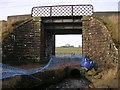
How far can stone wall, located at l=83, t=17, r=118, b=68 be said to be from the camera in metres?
23.8

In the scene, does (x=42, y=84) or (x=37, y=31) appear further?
(x=37, y=31)

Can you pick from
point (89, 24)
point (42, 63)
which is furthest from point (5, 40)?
point (89, 24)

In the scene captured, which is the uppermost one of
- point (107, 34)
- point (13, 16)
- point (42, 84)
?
point (13, 16)

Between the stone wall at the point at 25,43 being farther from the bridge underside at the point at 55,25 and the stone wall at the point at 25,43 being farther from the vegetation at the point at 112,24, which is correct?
the vegetation at the point at 112,24

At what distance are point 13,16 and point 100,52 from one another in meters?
12.6

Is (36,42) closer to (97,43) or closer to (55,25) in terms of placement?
(55,25)

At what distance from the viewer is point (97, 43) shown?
26.0 meters

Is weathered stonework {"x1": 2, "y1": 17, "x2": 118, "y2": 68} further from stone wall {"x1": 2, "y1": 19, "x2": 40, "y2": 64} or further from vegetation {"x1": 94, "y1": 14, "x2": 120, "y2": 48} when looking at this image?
vegetation {"x1": 94, "y1": 14, "x2": 120, "y2": 48}

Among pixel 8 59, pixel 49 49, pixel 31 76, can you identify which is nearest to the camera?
pixel 31 76

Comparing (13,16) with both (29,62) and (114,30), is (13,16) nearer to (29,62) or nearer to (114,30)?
(29,62)

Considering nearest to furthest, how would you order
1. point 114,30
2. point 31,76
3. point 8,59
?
point 31,76 → point 114,30 → point 8,59

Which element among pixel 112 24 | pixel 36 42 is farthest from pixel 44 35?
pixel 112 24

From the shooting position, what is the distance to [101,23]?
2559 cm

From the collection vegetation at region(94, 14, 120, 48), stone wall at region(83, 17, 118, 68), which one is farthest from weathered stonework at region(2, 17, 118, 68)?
vegetation at region(94, 14, 120, 48)
